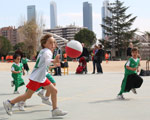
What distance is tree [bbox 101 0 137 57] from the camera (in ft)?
238

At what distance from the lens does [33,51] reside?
81.8 m

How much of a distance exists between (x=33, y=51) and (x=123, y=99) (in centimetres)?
7533

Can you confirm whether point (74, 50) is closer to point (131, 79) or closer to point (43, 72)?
point (131, 79)

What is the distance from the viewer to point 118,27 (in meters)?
73.8

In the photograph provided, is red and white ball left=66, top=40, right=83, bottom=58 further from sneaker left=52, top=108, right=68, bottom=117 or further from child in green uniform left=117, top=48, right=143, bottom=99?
sneaker left=52, top=108, right=68, bottom=117

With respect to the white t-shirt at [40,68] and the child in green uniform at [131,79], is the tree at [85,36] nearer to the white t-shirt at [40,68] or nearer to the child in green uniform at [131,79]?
the child in green uniform at [131,79]

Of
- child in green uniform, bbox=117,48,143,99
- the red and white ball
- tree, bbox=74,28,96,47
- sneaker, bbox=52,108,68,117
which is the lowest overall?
sneaker, bbox=52,108,68,117

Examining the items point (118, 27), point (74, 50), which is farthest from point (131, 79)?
point (118, 27)

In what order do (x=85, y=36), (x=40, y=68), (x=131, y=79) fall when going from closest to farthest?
(x=40, y=68), (x=131, y=79), (x=85, y=36)

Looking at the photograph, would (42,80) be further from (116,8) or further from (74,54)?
(116,8)

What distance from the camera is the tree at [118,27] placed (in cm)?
7262

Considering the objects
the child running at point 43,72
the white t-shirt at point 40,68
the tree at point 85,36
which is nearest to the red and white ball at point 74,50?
the child running at point 43,72

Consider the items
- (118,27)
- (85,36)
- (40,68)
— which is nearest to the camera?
(40,68)

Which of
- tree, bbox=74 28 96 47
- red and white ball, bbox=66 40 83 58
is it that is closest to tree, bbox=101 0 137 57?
tree, bbox=74 28 96 47
